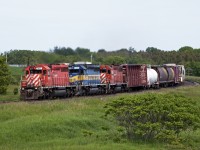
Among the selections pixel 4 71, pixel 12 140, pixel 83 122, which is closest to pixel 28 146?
pixel 12 140

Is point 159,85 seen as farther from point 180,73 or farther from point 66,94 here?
point 66,94

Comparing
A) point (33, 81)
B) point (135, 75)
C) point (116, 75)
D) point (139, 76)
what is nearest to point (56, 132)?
point (33, 81)

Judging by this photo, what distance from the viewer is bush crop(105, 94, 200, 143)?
53.8ft

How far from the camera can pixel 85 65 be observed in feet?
146

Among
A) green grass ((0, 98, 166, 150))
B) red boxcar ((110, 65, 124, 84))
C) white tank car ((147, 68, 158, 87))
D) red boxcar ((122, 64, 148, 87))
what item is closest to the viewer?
green grass ((0, 98, 166, 150))

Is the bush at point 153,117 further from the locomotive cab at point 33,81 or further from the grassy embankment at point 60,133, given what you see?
the locomotive cab at point 33,81

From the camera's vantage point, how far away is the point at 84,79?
43.2 m

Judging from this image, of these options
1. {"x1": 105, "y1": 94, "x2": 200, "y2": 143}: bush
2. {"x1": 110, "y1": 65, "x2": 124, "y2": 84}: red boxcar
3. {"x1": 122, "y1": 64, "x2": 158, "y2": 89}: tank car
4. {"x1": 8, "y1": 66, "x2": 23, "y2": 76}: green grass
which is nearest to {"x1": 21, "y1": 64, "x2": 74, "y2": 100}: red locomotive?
{"x1": 110, "y1": 65, "x2": 124, "y2": 84}: red boxcar

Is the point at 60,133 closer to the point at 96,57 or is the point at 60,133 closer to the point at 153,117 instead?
the point at 153,117

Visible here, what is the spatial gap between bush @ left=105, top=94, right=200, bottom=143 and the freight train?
1988 cm

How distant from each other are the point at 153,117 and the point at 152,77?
135 feet

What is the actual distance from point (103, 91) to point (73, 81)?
5.82 meters

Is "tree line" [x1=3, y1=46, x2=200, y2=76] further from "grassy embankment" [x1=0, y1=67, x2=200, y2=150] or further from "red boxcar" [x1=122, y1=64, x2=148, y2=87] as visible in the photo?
"grassy embankment" [x1=0, y1=67, x2=200, y2=150]

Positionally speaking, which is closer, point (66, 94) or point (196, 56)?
point (66, 94)
